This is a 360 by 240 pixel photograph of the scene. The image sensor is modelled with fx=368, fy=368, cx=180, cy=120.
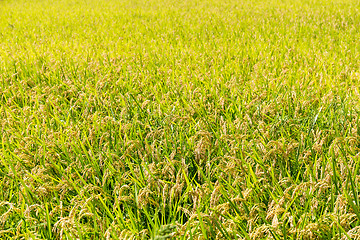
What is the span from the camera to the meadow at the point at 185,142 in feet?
5.14

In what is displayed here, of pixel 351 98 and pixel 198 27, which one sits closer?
pixel 351 98

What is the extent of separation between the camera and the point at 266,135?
2164 mm

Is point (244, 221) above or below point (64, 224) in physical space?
below

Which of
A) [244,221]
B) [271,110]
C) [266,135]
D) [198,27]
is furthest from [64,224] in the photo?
[198,27]

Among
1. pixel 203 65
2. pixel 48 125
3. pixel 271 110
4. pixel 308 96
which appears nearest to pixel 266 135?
pixel 271 110

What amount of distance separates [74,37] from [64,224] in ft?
19.0

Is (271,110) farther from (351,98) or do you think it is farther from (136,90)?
(136,90)

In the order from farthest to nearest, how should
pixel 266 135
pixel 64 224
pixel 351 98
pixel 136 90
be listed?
pixel 136 90 → pixel 351 98 → pixel 266 135 → pixel 64 224

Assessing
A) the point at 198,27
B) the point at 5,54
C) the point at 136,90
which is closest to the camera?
the point at 136,90

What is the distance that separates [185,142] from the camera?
2.24 meters

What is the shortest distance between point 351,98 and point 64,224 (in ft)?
7.85

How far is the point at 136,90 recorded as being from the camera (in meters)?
3.43

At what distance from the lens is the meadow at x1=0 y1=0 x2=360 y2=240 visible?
5.14 ft

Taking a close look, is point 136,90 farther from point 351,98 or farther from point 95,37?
point 95,37
